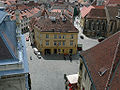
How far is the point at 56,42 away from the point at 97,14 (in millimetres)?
30366

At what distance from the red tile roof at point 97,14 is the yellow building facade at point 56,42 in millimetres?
24346

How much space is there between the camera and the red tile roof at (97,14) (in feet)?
232

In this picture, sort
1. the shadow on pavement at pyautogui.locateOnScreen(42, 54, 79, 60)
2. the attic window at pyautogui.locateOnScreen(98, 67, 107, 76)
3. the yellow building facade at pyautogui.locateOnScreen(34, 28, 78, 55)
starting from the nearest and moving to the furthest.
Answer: the attic window at pyautogui.locateOnScreen(98, 67, 107, 76) < the yellow building facade at pyautogui.locateOnScreen(34, 28, 78, 55) < the shadow on pavement at pyautogui.locateOnScreen(42, 54, 79, 60)

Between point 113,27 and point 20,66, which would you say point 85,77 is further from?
point 113,27

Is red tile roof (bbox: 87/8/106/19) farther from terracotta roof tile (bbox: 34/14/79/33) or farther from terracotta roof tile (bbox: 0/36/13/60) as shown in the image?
terracotta roof tile (bbox: 0/36/13/60)

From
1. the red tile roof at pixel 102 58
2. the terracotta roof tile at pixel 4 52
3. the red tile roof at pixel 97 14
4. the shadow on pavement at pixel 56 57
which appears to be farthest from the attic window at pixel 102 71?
the red tile roof at pixel 97 14

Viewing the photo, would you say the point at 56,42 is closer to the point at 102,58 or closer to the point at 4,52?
the point at 102,58

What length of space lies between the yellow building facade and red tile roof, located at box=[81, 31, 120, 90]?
75.5 feet

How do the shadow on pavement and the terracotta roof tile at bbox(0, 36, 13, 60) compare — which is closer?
the terracotta roof tile at bbox(0, 36, 13, 60)

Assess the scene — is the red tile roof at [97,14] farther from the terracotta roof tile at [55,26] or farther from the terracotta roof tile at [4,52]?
the terracotta roof tile at [4,52]

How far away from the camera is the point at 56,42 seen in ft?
170

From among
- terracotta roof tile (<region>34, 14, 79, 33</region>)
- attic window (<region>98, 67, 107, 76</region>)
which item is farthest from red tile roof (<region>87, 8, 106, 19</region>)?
attic window (<region>98, 67, 107, 76</region>)

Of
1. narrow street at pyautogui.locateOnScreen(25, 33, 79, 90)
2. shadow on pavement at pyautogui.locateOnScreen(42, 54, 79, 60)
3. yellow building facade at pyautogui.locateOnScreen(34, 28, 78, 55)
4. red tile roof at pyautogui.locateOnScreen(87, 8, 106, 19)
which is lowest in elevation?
narrow street at pyautogui.locateOnScreen(25, 33, 79, 90)

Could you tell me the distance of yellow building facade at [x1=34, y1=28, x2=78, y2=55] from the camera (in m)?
50.5
